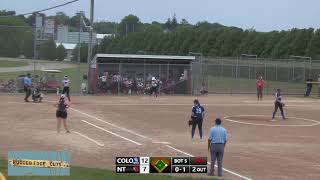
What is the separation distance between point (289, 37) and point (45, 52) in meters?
27.6

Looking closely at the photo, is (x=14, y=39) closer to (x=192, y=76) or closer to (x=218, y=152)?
(x=192, y=76)

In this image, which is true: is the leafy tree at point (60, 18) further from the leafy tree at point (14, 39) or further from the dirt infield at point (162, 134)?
the dirt infield at point (162, 134)

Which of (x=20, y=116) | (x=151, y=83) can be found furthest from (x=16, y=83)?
(x=20, y=116)

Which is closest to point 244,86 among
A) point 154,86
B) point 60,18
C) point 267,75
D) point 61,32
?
point 267,75

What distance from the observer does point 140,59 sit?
50594 mm

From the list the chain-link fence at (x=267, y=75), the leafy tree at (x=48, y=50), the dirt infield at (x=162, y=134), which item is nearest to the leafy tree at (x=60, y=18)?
the leafy tree at (x=48, y=50)

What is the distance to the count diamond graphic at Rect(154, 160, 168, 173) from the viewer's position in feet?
45.6

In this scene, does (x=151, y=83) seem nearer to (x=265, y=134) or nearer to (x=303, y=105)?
(x=303, y=105)

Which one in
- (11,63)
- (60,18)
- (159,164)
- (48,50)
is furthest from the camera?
(60,18)

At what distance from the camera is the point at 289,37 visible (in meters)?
70.9

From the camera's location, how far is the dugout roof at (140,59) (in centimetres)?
4891

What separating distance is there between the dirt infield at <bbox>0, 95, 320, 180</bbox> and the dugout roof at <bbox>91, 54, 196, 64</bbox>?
8.43 metres
